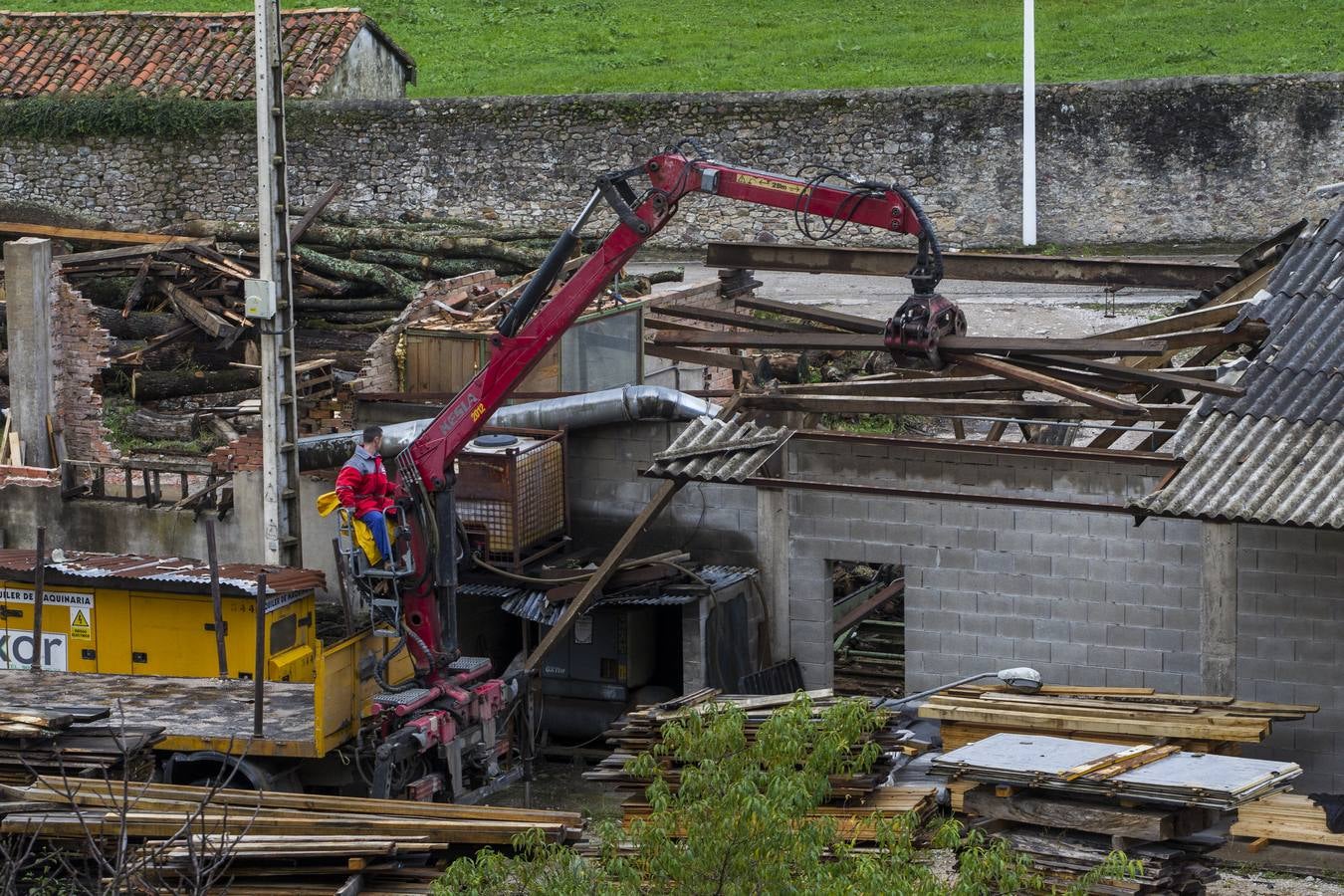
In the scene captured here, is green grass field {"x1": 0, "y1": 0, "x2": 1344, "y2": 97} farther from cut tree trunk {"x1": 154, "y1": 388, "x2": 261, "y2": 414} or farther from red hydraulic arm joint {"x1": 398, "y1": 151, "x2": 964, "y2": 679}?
red hydraulic arm joint {"x1": 398, "y1": 151, "x2": 964, "y2": 679}

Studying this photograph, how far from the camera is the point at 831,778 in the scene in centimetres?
1316

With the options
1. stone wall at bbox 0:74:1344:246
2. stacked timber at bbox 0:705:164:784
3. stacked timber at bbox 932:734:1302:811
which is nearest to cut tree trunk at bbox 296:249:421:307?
stone wall at bbox 0:74:1344:246

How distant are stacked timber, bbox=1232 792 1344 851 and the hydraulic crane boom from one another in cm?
386

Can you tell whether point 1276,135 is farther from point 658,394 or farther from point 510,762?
point 510,762

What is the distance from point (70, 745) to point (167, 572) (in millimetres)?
2457

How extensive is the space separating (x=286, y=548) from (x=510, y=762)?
2.94 m

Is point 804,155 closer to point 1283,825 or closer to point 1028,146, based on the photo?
point 1028,146

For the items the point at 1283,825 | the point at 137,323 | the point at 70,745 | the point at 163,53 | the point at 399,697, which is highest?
the point at 163,53

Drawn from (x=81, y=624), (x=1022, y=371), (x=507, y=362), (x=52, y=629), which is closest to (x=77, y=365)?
(x=52, y=629)

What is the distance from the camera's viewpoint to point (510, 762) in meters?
15.6

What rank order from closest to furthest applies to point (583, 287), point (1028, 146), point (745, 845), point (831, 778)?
point (745, 845), point (831, 778), point (583, 287), point (1028, 146)

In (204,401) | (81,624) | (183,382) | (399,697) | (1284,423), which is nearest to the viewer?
(399,697)

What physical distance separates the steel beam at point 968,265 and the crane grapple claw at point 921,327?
5.86 ft

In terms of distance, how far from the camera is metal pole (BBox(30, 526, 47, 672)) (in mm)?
15500
